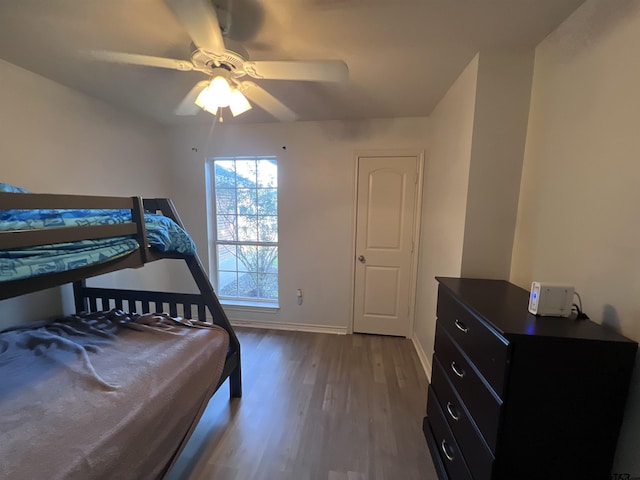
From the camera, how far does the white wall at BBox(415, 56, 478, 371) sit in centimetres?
171

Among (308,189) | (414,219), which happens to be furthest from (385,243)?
(308,189)

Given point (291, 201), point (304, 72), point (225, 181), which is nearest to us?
point (304, 72)

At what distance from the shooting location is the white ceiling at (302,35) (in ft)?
3.97

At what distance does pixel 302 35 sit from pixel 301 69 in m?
0.26

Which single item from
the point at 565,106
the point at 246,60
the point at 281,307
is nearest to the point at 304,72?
the point at 246,60

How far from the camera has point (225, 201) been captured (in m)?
3.20

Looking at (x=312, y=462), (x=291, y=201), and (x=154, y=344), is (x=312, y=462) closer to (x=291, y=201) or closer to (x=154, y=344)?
(x=154, y=344)

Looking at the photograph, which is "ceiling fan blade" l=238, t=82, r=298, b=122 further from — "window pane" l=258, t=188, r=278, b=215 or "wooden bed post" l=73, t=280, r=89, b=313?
"wooden bed post" l=73, t=280, r=89, b=313

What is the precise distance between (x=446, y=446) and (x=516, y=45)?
87.7 inches

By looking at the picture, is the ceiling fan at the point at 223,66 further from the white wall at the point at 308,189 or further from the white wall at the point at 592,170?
the white wall at the point at 308,189

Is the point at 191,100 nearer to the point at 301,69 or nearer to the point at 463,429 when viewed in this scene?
the point at 301,69

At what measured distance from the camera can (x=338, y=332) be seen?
9.96ft

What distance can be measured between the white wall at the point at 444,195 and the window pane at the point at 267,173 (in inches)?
65.4

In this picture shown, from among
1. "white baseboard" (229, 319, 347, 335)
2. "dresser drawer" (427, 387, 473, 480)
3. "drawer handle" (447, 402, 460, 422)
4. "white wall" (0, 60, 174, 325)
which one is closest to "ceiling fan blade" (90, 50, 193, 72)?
"white wall" (0, 60, 174, 325)
